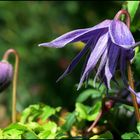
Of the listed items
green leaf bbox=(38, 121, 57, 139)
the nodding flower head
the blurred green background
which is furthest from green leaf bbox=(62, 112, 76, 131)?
the blurred green background

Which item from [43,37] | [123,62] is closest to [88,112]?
[123,62]

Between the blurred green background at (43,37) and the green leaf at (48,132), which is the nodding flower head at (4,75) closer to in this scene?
the green leaf at (48,132)

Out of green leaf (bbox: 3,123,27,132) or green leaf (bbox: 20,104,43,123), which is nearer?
green leaf (bbox: 3,123,27,132)

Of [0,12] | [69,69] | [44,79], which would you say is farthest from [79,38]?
[0,12]

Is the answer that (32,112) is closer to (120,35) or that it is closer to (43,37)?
(120,35)

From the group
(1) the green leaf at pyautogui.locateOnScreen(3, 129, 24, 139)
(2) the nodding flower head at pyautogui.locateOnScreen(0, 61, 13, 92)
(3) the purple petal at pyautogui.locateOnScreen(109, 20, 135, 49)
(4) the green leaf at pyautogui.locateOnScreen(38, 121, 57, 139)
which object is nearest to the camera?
(3) the purple petal at pyautogui.locateOnScreen(109, 20, 135, 49)

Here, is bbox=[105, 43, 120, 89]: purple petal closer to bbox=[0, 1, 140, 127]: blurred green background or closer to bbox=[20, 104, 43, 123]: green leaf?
bbox=[20, 104, 43, 123]: green leaf
